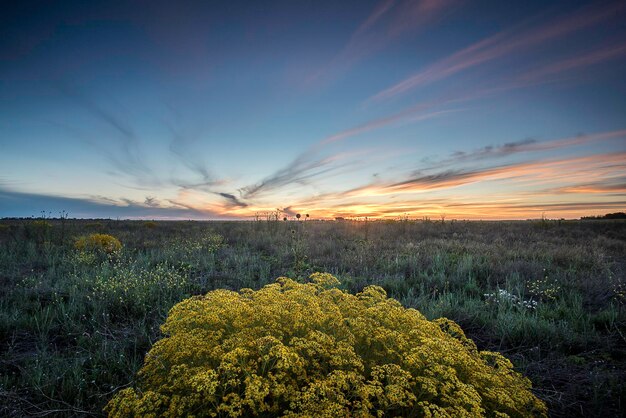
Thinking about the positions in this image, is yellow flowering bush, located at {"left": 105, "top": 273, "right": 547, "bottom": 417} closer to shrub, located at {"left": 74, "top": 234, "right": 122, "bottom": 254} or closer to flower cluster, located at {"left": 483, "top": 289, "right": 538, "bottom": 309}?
flower cluster, located at {"left": 483, "top": 289, "right": 538, "bottom": 309}

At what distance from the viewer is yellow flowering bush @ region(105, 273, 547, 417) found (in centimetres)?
205

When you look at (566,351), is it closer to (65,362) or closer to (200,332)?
(200,332)

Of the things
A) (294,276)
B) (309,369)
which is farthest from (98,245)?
(309,369)

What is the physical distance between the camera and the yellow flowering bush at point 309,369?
6.73ft

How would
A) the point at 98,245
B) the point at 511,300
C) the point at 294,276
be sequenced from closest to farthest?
the point at 511,300, the point at 294,276, the point at 98,245

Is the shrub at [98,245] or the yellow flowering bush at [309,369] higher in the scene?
the shrub at [98,245]

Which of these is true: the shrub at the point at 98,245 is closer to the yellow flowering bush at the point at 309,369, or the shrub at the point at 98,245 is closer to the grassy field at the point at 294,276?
A: the grassy field at the point at 294,276

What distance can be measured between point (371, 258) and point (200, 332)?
7.78 metres

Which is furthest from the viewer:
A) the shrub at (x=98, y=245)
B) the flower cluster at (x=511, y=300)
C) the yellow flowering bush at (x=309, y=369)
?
the shrub at (x=98, y=245)

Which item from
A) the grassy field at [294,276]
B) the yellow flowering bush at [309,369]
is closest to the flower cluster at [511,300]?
the grassy field at [294,276]

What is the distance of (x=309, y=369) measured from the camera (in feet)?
8.26

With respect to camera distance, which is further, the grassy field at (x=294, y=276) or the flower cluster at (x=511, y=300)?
the flower cluster at (x=511, y=300)

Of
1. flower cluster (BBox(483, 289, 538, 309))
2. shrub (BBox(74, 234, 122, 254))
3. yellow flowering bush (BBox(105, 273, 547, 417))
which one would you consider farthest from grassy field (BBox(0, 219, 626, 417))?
yellow flowering bush (BBox(105, 273, 547, 417))

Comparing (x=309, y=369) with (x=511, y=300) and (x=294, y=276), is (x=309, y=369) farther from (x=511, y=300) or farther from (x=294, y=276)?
(x=294, y=276)
